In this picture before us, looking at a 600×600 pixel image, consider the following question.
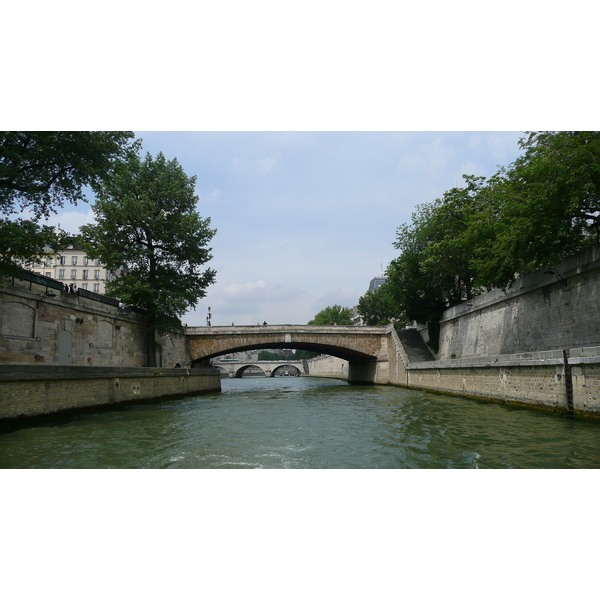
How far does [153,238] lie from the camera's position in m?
28.2

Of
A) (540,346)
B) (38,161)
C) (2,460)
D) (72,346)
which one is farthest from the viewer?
(72,346)

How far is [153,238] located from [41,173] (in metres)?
12.8

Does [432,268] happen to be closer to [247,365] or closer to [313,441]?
[313,441]

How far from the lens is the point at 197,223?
1128 inches

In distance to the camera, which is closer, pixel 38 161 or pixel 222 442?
pixel 222 442

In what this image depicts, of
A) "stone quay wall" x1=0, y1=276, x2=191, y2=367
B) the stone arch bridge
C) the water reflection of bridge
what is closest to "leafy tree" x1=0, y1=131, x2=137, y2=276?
"stone quay wall" x1=0, y1=276, x2=191, y2=367

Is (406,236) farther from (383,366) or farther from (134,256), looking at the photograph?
(134,256)

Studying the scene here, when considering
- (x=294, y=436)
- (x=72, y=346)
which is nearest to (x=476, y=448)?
(x=294, y=436)

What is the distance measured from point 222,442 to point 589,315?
15311 millimetres

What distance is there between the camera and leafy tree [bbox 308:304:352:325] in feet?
270

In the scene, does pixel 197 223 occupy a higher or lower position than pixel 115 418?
higher

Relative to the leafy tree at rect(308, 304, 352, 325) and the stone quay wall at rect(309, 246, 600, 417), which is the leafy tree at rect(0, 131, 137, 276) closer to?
the stone quay wall at rect(309, 246, 600, 417)

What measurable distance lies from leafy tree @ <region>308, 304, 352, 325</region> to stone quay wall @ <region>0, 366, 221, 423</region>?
57.5 m

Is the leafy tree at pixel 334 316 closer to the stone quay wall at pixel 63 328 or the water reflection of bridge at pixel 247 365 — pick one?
the water reflection of bridge at pixel 247 365
